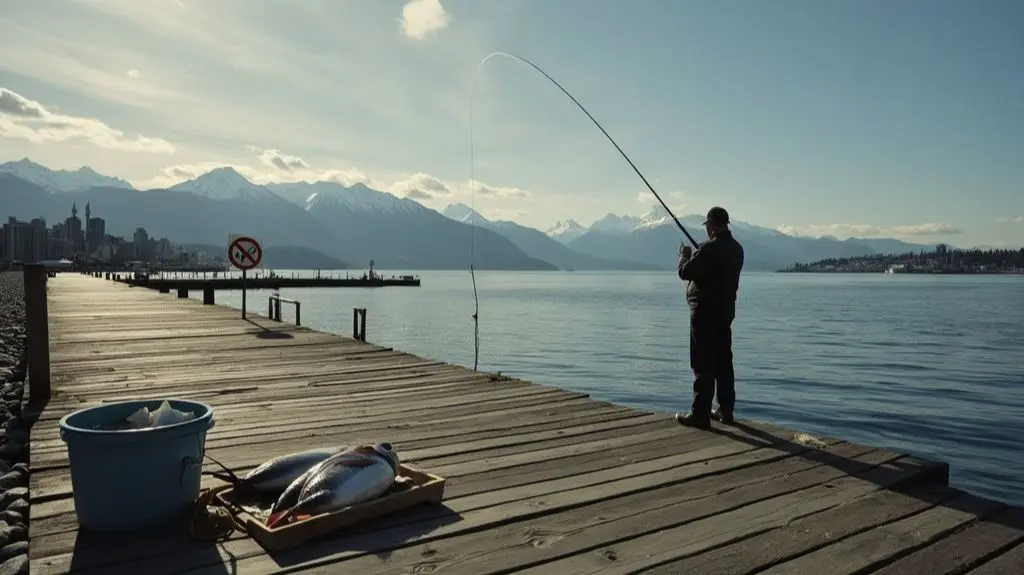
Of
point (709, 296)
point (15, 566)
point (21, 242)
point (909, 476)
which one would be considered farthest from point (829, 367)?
point (21, 242)

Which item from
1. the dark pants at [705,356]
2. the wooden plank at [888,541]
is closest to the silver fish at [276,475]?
the wooden plank at [888,541]

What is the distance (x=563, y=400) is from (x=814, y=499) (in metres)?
3.26

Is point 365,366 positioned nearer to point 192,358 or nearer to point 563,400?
point 192,358

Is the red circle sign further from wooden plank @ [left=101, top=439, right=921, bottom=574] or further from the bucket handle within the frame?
wooden plank @ [left=101, top=439, right=921, bottom=574]

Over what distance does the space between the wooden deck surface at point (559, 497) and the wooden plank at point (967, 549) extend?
12 millimetres

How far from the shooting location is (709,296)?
592 centimetres

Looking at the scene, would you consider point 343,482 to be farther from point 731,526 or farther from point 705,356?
point 705,356

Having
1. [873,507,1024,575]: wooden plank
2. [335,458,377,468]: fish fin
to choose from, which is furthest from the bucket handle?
[873,507,1024,575]: wooden plank

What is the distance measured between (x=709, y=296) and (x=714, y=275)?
19 cm

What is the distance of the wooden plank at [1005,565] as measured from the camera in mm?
3295

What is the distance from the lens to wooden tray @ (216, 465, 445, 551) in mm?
3350

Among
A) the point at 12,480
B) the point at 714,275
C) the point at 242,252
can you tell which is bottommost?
the point at 12,480

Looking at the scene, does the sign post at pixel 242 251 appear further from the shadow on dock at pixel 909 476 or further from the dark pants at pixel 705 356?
the shadow on dock at pixel 909 476

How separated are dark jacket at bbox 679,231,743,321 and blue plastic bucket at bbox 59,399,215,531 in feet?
13.2
